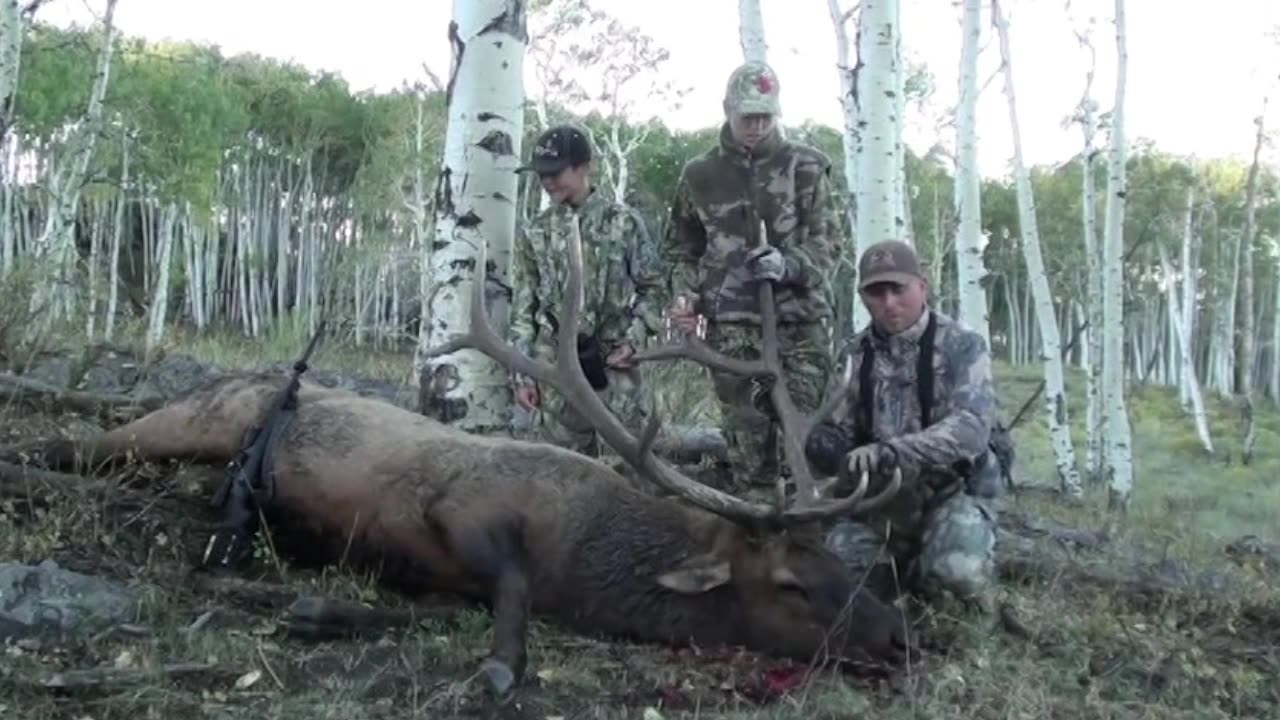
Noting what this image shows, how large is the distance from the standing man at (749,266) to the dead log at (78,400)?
8.88 feet

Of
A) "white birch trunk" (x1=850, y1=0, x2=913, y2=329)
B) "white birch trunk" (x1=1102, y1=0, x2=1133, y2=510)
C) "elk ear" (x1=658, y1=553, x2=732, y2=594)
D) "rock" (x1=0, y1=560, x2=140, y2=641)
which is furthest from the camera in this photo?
"white birch trunk" (x1=1102, y1=0, x2=1133, y2=510)

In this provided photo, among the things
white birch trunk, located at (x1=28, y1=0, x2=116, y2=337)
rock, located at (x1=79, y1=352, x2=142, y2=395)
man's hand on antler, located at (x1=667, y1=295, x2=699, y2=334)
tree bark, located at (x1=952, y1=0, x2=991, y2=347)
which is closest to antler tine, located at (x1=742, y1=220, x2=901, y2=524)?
man's hand on antler, located at (x1=667, y1=295, x2=699, y2=334)

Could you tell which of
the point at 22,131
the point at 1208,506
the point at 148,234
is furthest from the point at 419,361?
the point at 148,234

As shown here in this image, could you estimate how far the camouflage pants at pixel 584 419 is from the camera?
22.2 ft

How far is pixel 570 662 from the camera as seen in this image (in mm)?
4617

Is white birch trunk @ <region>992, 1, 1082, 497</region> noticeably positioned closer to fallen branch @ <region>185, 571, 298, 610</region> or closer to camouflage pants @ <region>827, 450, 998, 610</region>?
camouflage pants @ <region>827, 450, 998, 610</region>

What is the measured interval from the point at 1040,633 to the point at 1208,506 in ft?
52.6

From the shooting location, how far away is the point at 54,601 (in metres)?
4.32

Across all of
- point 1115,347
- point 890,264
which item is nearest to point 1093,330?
point 1115,347

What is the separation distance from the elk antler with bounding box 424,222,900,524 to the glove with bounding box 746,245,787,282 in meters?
0.67

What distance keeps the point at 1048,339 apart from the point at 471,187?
12.6m

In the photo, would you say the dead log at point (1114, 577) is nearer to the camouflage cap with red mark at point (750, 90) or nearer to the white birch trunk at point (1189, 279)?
the camouflage cap with red mark at point (750, 90)

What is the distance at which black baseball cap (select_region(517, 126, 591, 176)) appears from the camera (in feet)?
20.8

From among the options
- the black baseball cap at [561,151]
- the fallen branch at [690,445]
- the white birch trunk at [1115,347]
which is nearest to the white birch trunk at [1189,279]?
the white birch trunk at [1115,347]
